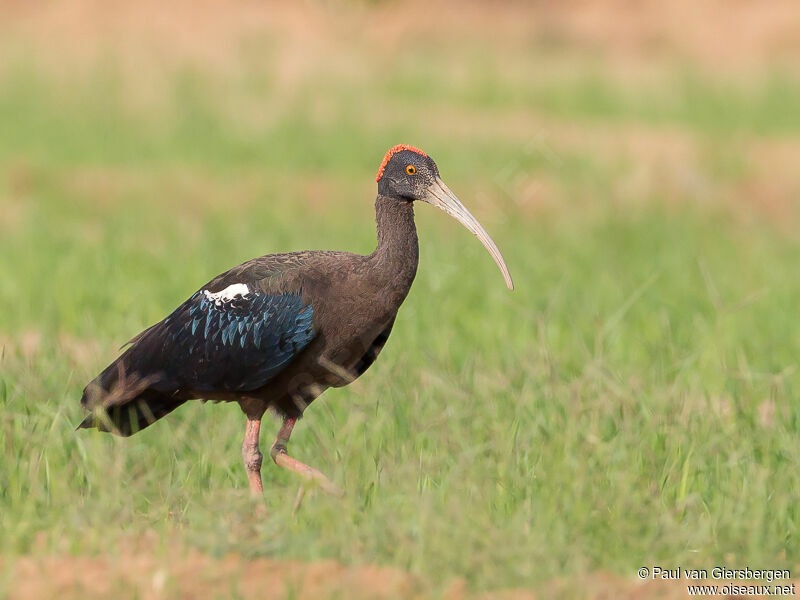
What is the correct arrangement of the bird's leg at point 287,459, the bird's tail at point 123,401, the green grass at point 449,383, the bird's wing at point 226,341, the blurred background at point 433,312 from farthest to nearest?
the bird's tail at point 123,401, the bird's wing at point 226,341, the bird's leg at point 287,459, the green grass at point 449,383, the blurred background at point 433,312

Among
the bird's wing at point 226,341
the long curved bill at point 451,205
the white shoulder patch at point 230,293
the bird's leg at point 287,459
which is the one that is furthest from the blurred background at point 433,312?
the white shoulder patch at point 230,293

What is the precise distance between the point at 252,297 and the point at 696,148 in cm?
1282

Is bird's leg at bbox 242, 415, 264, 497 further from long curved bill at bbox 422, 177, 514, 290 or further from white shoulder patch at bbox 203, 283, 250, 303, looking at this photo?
long curved bill at bbox 422, 177, 514, 290

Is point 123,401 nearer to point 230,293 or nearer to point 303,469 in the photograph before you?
point 230,293

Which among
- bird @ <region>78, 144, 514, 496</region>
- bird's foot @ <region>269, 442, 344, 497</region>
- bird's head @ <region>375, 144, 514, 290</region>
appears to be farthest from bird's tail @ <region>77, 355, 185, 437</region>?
bird's head @ <region>375, 144, 514, 290</region>

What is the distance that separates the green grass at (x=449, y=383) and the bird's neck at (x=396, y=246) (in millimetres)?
545

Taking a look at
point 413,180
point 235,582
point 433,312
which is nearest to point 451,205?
point 413,180

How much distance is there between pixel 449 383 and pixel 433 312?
2.92 metres

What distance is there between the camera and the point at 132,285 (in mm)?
9555

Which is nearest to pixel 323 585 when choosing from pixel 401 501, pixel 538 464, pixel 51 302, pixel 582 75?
pixel 401 501

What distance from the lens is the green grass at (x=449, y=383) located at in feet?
14.9

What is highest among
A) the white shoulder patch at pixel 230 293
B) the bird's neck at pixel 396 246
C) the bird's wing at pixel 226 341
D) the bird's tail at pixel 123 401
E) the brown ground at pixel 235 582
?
the bird's neck at pixel 396 246

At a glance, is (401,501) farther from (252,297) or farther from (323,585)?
(252,297)

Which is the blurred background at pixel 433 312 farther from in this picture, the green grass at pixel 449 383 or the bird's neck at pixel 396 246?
the bird's neck at pixel 396 246
